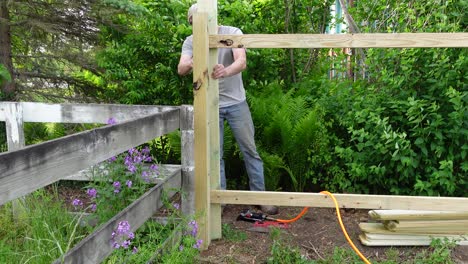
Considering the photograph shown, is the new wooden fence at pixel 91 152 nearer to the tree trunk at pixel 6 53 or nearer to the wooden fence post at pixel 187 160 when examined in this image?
the wooden fence post at pixel 187 160

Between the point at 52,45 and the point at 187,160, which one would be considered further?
the point at 52,45

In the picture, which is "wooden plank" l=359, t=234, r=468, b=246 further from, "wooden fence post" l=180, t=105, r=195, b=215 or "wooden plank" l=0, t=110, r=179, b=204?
"wooden plank" l=0, t=110, r=179, b=204

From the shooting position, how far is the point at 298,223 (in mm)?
4547

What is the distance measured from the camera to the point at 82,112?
3830 mm

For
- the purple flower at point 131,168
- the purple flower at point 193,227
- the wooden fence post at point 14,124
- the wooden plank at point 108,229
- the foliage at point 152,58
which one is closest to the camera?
the wooden plank at point 108,229

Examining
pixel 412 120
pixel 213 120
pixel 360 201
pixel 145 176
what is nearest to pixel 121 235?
pixel 145 176

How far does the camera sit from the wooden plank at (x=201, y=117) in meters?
3.44

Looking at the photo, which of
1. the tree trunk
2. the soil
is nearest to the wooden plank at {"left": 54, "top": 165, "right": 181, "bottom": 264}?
the soil

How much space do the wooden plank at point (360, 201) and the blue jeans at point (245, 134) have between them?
3.02ft

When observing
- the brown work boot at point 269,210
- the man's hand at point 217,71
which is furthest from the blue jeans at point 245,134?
the man's hand at point 217,71

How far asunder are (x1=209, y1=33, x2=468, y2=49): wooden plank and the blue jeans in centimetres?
109

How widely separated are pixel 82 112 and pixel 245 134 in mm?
1483

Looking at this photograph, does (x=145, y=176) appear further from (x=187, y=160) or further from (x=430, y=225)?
(x=430, y=225)

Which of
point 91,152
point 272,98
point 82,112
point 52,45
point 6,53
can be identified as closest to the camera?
point 91,152
